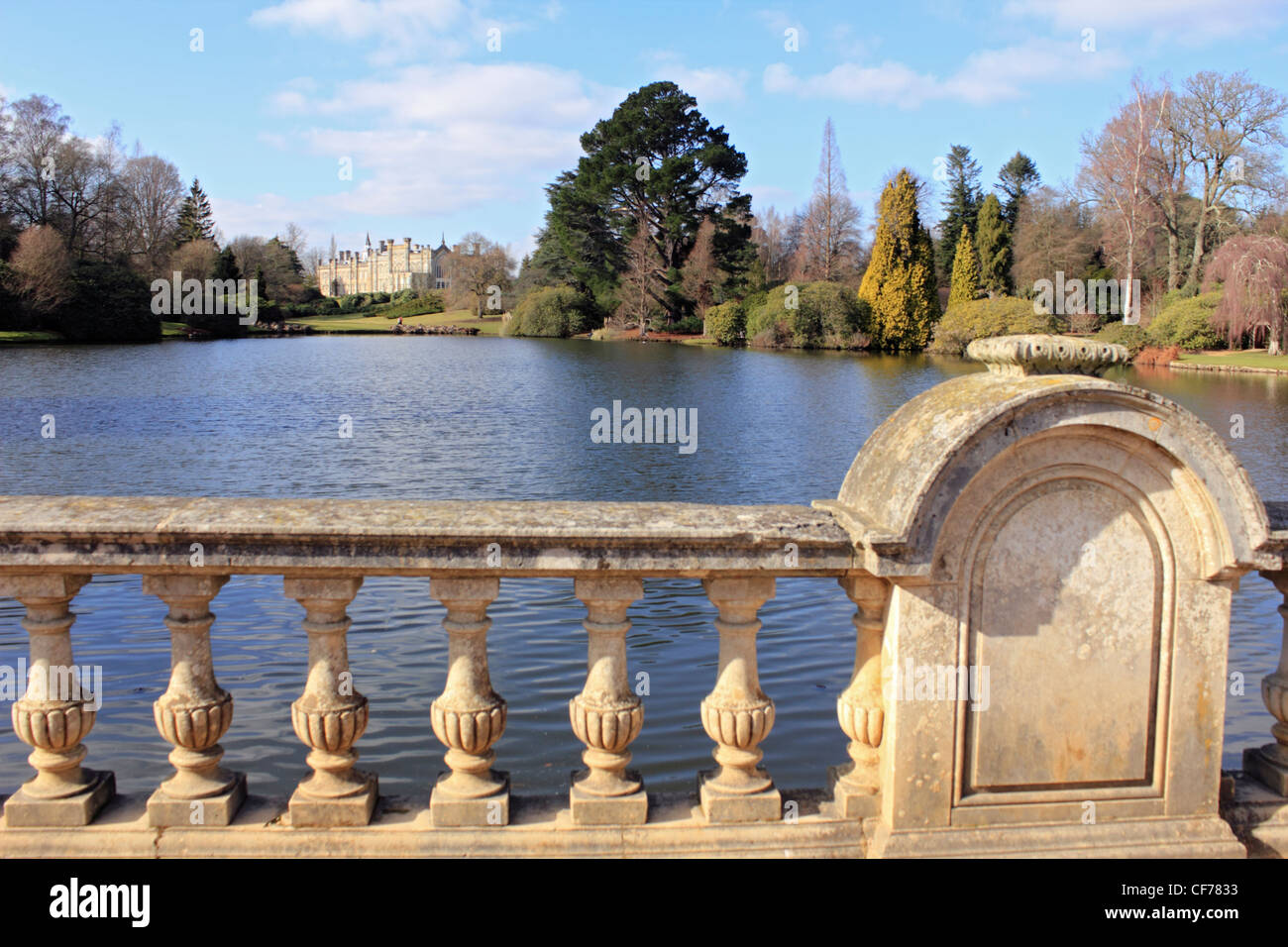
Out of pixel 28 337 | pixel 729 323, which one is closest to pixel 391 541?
pixel 28 337

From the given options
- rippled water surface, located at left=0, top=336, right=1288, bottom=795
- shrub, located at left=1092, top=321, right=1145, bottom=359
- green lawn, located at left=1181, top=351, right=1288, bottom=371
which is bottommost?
rippled water surface, located at left=0, top=336, right=1288, bottom=795

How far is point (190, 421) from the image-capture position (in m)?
20.5

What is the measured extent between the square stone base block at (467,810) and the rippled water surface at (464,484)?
2.24m

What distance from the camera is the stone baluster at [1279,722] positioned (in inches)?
112

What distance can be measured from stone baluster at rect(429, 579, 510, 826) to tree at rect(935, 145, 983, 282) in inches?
2506

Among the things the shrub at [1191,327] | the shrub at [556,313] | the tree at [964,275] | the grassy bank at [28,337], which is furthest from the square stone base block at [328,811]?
the shrub at [556,313]

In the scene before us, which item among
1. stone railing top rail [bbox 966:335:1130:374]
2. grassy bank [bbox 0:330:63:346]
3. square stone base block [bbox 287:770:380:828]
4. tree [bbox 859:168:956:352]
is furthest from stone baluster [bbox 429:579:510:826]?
tree [bbox 859:168:956:352]

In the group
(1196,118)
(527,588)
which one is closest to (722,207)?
(1196,118)

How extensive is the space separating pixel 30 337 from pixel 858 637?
51.6 m

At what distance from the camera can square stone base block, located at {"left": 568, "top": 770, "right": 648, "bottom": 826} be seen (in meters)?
2.60

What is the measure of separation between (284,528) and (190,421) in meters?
20.0

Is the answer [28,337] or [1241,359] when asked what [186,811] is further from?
[28,337]

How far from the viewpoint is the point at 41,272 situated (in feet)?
153

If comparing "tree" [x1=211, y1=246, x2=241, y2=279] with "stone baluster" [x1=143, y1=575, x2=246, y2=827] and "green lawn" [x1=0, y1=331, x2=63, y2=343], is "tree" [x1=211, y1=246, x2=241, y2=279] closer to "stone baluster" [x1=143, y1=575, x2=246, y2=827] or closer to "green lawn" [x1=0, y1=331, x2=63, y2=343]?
"green lawn" [x1=0, y1=331, x2=63, y2=343]
